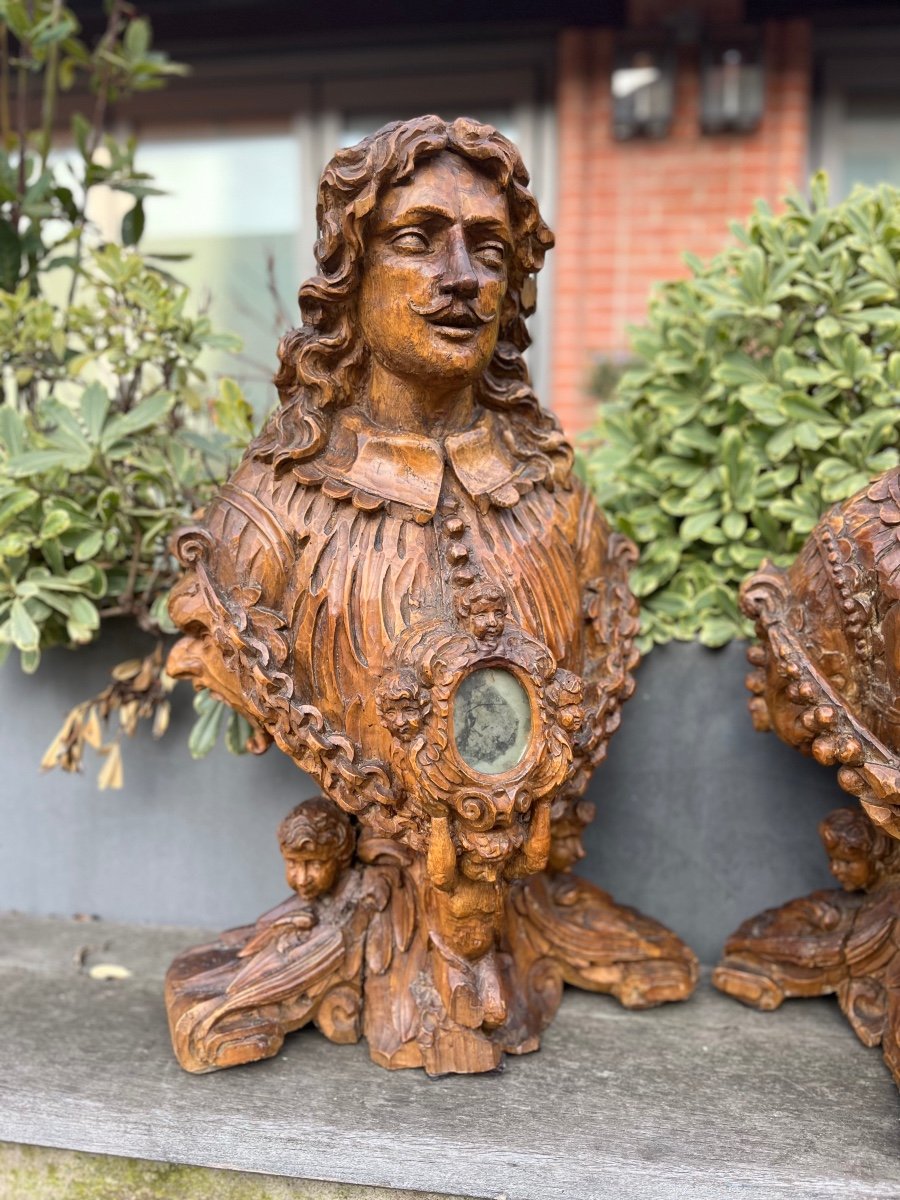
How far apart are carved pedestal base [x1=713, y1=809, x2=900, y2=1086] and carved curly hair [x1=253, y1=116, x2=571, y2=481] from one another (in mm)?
723

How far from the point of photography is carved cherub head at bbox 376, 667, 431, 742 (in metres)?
1.34

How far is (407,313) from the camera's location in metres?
1.42

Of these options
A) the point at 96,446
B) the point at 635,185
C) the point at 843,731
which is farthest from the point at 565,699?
the point at 635,185

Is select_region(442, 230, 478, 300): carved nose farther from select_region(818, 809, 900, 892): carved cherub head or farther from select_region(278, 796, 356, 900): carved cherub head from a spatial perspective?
select_region(818, 809, 900, 892): carved cherub head

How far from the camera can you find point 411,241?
1.41 m

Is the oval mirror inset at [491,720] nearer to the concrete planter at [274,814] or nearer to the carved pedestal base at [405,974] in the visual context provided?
the carved pedestal base at [405,974]

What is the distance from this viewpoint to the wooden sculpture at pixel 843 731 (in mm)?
1475

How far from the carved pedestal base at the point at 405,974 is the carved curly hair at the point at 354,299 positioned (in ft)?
2.05

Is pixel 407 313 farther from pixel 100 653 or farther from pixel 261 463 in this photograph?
pixel 100 653

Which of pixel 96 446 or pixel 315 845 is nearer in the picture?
pixel 315 845

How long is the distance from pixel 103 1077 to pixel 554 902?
2.24 ft

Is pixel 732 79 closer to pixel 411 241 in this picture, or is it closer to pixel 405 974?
pixel 411 241

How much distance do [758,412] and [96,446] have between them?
112 cm

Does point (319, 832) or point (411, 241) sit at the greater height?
point (411, 241)
